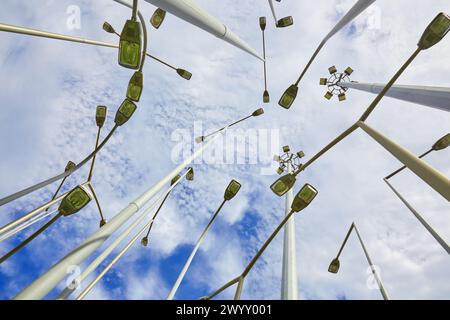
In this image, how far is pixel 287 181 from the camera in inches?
179

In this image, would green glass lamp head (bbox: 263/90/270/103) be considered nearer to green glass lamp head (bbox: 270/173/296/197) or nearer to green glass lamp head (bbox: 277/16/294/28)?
green glass lamp head (bbox: 277/16/294/28)

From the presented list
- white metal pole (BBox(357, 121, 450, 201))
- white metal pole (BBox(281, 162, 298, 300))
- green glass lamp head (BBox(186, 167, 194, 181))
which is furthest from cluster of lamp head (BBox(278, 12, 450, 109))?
green glass lamp head (BBox(186, 167, 194, 181))

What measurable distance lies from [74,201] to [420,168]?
4.85 metres

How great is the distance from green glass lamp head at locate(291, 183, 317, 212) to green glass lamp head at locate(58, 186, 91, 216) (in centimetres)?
333

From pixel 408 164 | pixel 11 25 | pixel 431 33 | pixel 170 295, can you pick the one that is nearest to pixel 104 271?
pixel 170 295

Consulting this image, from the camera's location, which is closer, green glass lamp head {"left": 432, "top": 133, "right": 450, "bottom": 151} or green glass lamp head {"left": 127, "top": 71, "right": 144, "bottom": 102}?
green glass lamp head {"left": 127, "top": 71, "right": 144, "bottom": 102}

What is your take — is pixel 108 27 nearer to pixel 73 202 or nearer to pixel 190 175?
pixel 190 175

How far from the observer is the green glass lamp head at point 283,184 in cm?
452

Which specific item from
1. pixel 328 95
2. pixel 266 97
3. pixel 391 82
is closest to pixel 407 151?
pixel 391 82

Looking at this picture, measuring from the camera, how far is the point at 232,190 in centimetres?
721

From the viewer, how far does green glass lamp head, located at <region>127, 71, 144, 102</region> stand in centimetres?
499

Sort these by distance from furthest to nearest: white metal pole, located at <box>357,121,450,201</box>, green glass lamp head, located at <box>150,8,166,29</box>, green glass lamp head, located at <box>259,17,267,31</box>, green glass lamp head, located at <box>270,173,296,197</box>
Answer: green glass lamp head, located at <box>259,17,267,31</box>, green glass lamp head, located at <box>150,8,166,29</box>, green glass lamp head, located at <box>270,173,296,197</box>, white metal pole, located at <box>357,121,450,201</box>
